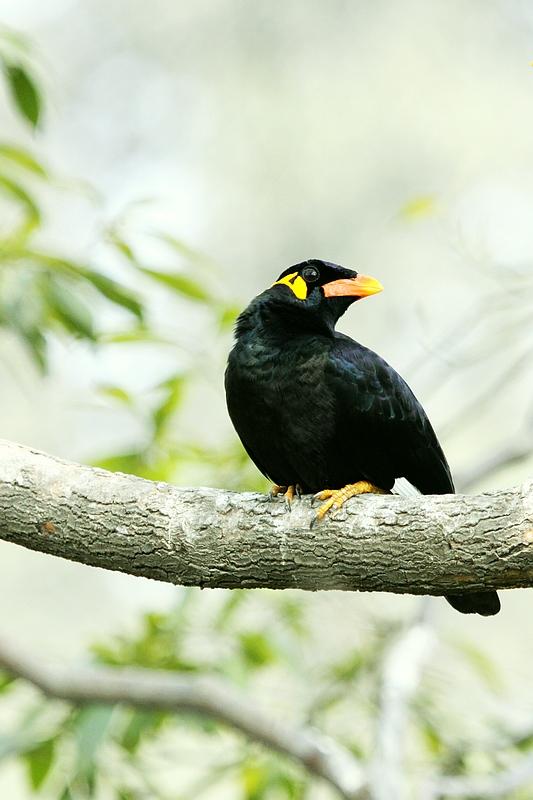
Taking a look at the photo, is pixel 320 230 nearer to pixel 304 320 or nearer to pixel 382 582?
pixel 304 320

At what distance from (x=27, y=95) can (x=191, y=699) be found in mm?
2100

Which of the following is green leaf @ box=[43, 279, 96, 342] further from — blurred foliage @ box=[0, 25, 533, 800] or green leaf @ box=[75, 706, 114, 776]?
green leaf @ box=[75, 706, 114, 776]

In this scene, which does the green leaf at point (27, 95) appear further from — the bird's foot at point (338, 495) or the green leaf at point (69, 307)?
the bird's foot at point (338, 495)

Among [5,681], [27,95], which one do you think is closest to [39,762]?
[5,681]

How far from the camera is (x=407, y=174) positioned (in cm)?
1249

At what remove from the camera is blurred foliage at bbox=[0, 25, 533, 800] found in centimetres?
324

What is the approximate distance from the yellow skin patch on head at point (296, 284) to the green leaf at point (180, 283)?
0.28 metres

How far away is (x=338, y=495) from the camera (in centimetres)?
254

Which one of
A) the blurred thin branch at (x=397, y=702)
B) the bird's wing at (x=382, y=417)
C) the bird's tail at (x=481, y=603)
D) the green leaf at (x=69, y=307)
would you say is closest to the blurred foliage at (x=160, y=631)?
the green leaf at (x=69, y=307)

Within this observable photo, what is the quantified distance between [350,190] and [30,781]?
9647 mm

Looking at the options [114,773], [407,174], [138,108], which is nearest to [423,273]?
[407,174]

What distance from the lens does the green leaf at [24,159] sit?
3268 mm

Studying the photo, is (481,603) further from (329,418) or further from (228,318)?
(228,318)

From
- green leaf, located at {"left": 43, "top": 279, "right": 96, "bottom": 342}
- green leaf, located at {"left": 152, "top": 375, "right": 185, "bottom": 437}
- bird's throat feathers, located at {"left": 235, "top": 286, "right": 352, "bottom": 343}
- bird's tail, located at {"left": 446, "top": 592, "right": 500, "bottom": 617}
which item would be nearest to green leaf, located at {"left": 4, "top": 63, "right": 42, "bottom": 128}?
green leaf, located at {"left": 43, "top": 279, "right": 96, "bottom": 342}
